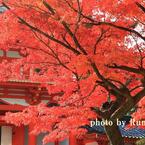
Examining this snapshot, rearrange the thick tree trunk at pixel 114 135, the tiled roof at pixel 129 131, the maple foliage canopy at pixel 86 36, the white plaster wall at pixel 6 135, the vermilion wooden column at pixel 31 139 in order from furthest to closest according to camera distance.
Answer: the white plaster wall at pixel 6 135 < the vermilion wooden column at pixel 31 139 < the tiled roof at pixel 129 131 < the thick tree trunk at pixel 114 135 < the maple foliage canopy at pixel 86 36

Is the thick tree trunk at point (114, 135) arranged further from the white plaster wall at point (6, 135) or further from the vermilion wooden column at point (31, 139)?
the white plaster wall at point (6, 135)

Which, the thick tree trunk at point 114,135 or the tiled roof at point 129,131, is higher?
the tiled roof at point 129,131

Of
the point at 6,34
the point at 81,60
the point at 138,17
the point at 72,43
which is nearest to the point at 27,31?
the point at 6,34

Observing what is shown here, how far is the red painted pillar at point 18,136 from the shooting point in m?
15.4

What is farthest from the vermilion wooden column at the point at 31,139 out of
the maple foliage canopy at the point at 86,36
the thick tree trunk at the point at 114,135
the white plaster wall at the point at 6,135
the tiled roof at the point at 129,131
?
the thick tree trunk at the point at 114,135

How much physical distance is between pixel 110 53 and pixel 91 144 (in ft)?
27.0

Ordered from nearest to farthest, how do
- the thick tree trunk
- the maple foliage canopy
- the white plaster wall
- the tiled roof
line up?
the maple foliage canopy, the thick tree trunk, the tiled roof, the white plaster wall

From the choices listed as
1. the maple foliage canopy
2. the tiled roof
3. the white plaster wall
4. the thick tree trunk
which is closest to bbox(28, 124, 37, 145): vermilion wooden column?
the white plaster wall

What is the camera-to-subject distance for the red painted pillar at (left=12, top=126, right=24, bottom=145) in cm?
1539

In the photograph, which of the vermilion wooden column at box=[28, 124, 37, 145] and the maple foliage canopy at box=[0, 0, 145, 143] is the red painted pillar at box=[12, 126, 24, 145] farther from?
the maple foliage canopy at box=[0, 0, 145, 143]

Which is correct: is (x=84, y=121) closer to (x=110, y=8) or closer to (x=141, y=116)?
(x=141, y=116)

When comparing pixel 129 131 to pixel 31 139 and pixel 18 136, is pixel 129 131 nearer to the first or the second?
pixel 31 139

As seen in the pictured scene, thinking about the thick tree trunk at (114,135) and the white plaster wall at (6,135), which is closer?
the thick tree trunk at (114,135)

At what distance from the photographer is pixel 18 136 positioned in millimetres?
15484
